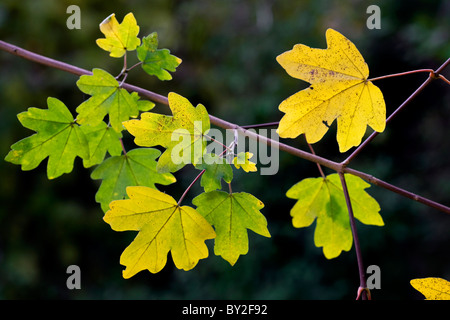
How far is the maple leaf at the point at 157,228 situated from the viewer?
66 centimetres

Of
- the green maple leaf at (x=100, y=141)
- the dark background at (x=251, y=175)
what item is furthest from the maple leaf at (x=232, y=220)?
the dark background at (x=251, y=175)

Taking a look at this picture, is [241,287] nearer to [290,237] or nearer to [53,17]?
[290,237]

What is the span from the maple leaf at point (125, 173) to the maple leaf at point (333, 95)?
0.92ft

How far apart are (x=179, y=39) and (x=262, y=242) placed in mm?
2362

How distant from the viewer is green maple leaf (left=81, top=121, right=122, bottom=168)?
2.52ft

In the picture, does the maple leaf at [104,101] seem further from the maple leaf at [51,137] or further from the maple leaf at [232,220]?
the maple leaf at [232,220]

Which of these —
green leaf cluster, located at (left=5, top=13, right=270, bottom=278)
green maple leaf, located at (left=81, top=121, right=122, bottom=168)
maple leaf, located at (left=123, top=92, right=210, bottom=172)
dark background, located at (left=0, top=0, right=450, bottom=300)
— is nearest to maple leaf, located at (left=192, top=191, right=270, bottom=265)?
green leaf cluster, located at (left=5, top=13, right=270, bottom=278)

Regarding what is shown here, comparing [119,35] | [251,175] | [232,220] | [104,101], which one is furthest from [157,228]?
[251,175]

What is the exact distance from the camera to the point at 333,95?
0.67 meters

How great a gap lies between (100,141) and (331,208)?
1.49 feet

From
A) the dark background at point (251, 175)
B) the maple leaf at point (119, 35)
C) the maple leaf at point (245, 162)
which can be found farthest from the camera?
the dark background at point (251, 175)

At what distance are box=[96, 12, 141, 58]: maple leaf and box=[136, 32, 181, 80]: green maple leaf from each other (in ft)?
0.06

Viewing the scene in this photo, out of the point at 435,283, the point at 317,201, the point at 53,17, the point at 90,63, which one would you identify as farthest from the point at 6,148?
the point at 435,283

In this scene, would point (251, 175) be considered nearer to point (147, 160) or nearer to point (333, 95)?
point (147, 160)
